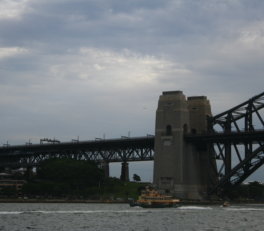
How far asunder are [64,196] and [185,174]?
36116 mm

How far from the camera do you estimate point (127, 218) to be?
93.9 metres

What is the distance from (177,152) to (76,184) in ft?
125

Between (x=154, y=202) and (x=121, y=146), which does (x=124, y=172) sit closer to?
(x=121, y=146)

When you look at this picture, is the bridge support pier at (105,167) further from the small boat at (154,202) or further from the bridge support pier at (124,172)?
the small boat at (154,202)

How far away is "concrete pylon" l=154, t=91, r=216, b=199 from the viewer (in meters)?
146

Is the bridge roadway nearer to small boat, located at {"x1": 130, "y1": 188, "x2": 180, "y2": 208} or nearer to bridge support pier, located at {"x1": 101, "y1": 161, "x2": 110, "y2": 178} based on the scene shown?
bridge support pier, located at {"x1": 101, "y1": 161, "x2": 110, "y2": 178}

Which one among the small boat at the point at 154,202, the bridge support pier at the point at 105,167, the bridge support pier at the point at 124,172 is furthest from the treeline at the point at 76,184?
the small boat at the point at 154,202

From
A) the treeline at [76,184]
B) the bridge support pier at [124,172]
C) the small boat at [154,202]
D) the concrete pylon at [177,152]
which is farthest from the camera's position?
the bridge support pier at [124,172]

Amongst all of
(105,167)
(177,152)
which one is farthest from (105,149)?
(177,152)

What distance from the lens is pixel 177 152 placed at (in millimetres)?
146375

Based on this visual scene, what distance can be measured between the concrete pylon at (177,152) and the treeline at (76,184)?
778 inches

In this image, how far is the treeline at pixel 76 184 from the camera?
→ 168m

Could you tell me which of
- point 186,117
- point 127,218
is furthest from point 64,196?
point 127,218

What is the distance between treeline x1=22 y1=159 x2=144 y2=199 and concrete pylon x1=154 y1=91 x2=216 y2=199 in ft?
64.8
